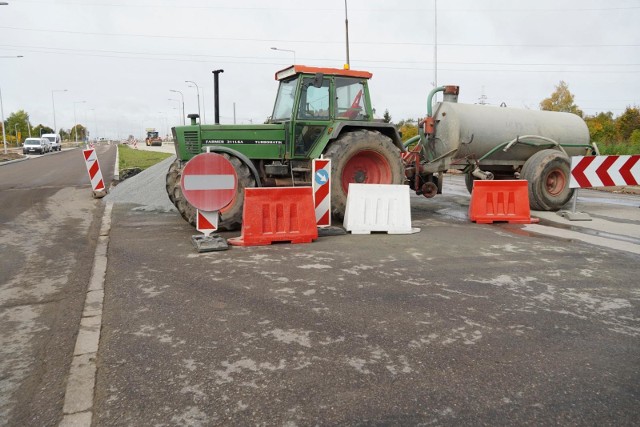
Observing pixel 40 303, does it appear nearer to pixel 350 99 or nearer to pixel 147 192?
pixel 350 99

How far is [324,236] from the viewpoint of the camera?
7.59 meters

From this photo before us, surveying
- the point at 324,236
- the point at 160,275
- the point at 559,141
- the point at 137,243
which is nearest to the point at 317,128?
the point at 324,236

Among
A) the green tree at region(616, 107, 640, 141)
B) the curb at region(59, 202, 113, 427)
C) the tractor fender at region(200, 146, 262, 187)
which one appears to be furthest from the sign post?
the green tree at region(616, 107, 640, 141)

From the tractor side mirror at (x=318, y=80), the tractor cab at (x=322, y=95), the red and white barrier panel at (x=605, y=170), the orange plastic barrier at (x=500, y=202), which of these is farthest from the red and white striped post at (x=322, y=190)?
the red and white barrier panel at (x=605, y=170)

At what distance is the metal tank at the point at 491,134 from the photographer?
10227mm

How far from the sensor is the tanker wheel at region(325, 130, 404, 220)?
8312 mm

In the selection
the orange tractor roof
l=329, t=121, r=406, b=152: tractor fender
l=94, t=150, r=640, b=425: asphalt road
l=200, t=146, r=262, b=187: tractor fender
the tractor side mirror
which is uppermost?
the orange tractor roof

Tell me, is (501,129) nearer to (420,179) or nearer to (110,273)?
(420,179)

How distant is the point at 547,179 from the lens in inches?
413

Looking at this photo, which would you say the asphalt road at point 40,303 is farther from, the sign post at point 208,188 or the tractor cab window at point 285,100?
the tractor cab window at point 285,100

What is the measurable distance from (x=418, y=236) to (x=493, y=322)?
3727 millimetres

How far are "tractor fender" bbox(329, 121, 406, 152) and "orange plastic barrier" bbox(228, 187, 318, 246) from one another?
1.76 m

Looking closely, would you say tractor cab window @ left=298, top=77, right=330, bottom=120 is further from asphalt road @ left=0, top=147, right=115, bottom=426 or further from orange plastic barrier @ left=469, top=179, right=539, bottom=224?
asphalt road @ left=0, top=147, right=115, bottom=426

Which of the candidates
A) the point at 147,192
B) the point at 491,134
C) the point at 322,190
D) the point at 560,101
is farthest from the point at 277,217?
the point at 560,101
